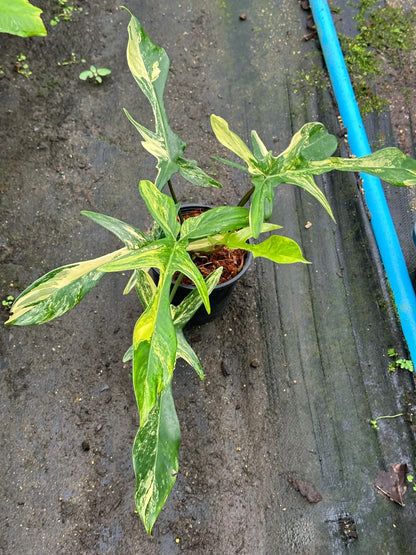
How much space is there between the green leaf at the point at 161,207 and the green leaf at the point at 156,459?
0.38m

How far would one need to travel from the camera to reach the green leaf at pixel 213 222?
99cm

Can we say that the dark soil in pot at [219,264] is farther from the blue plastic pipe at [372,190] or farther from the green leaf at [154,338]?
the blue plastic pipe at [372,190]

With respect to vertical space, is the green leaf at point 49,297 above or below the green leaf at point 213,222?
below

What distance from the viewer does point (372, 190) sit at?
1834mm

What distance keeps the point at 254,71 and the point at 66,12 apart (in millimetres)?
1012

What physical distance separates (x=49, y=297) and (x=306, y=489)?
1.02m

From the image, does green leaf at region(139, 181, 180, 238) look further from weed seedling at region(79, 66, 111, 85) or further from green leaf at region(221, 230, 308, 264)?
weed seedling at region(79, 66, 111, 85)

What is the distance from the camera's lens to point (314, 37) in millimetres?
2309

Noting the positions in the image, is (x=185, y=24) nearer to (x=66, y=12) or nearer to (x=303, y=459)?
(x=66, y=12)

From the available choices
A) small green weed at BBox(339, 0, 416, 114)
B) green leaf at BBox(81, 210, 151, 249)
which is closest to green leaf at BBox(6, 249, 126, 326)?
green leaf at BBox(81, 210, 151, 249)

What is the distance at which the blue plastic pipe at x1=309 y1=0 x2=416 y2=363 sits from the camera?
5.50 ft

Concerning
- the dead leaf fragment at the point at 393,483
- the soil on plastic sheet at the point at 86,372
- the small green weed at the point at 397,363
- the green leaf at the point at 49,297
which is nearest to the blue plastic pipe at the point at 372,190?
the small green weed at the point at 397,363

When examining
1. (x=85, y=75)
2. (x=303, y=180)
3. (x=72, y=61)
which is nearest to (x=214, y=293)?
(x=303, y=180)

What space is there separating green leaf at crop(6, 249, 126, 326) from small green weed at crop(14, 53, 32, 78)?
59.9 inches
